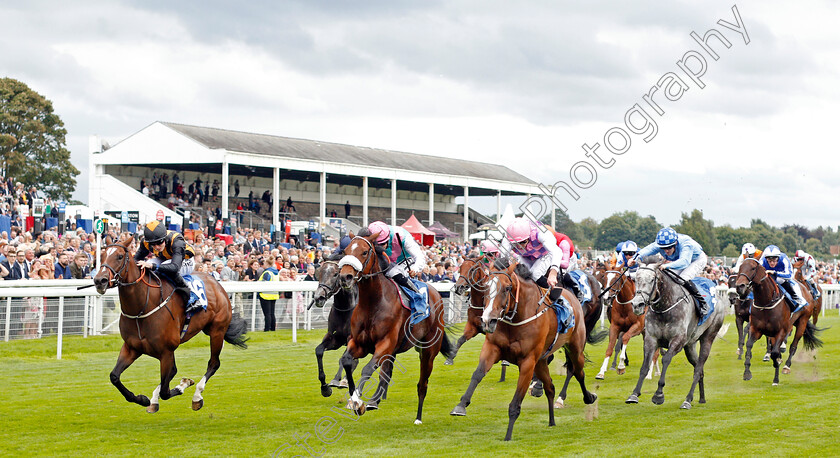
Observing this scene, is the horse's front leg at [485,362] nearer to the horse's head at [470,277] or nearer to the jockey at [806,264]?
the horse's head at [470,277]

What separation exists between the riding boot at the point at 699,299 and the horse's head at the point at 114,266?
5.31 m

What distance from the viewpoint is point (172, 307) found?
24.3 ft

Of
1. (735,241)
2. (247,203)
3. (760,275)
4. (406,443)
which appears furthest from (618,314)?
(735,241)

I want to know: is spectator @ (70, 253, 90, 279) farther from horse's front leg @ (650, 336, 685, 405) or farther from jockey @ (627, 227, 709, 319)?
horse's front leg @ (650, 336, 685, 405)

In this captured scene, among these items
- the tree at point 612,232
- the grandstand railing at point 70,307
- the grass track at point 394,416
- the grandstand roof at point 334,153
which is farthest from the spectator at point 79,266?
the tree at point 612,232

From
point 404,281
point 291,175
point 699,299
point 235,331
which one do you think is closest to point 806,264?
point 699,299

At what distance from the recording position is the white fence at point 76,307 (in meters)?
11.2

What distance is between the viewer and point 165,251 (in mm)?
7746

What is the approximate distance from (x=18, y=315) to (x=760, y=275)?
9354mm

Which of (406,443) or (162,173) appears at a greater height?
(162,173)

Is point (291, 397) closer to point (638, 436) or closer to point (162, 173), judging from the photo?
point (638, 436)

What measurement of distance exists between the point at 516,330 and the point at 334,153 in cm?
3040

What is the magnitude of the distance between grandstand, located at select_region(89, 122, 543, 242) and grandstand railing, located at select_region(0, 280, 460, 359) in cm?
1272

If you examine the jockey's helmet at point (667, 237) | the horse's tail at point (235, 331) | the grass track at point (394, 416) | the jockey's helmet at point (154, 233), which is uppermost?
the jockey's helmet at point (667, 237)
